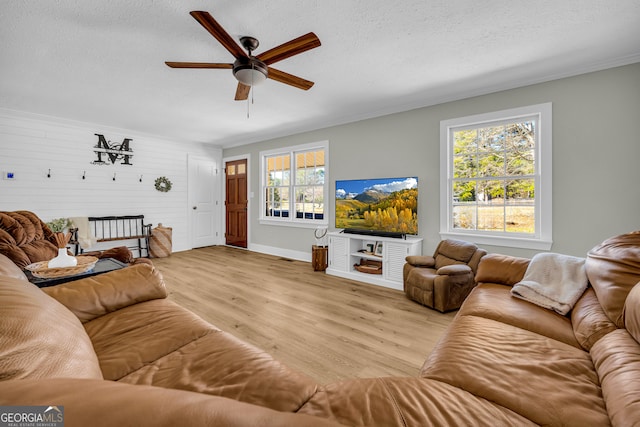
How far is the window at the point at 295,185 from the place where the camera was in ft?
16.3

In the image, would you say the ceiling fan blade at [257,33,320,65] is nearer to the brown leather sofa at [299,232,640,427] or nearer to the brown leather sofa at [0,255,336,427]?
the brown leather sofa at [0,255,336,427]

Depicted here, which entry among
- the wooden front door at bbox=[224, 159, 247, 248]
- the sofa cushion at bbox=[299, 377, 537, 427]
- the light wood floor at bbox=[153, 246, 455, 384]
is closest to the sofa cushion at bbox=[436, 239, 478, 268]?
the light wood floor at bbox=[153, 246, 455, 384]

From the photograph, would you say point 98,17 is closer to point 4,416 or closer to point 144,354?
point 144,354

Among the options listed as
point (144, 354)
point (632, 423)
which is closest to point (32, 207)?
point (144, 354)

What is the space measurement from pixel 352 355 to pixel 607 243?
73.5 inches

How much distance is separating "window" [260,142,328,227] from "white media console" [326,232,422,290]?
2.76ft

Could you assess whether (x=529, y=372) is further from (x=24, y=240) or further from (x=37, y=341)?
(x=24, y=240)

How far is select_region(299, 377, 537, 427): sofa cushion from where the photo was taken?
82 cm

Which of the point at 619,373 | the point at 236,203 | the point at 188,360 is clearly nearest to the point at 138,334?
the point at 188,360

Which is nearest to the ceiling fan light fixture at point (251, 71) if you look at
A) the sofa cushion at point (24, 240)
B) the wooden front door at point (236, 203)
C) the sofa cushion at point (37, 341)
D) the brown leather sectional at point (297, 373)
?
the brown leather sectional at point (297, 373)

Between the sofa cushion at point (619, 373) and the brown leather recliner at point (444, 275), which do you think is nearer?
the sofa cushion at point (619, 373)

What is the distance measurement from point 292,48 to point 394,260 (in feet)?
9.09

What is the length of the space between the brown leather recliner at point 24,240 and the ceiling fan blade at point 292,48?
2.65 metres

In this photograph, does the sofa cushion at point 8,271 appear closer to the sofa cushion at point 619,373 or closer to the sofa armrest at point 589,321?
the sofa cushion at point 619,373
